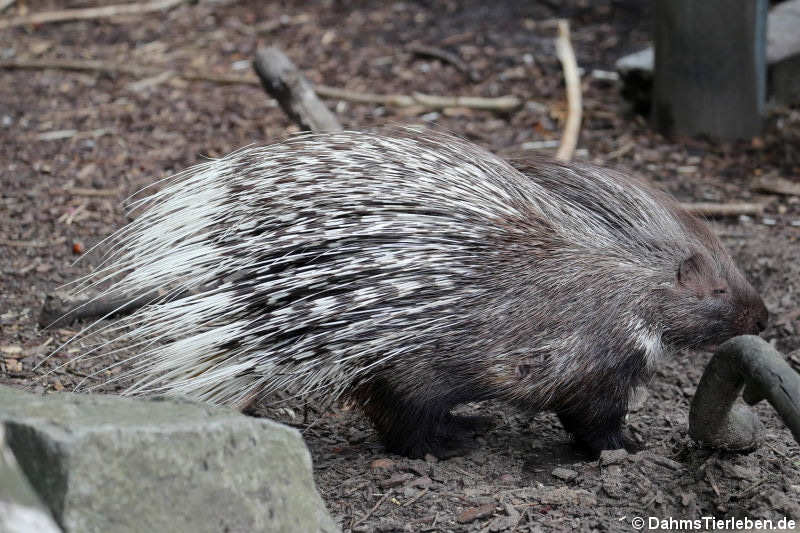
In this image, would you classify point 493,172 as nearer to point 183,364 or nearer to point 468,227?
point 468,227

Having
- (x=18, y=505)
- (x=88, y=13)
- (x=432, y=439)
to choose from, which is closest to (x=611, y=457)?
(x=432, y=439)

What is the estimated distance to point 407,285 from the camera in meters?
2.54

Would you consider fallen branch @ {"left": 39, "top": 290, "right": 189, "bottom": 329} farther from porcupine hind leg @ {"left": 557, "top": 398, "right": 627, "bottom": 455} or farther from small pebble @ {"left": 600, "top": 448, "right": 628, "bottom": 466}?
small pebble @ {"left": 600, "top": 448, "right": 628, "bottom": 466}

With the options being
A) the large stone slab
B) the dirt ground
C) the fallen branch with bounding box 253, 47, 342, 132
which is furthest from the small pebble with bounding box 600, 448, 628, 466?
the fallen branch with bounding box 253, 47, 342, 132

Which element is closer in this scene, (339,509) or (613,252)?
(339,509)

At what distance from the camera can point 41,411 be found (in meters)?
1.83

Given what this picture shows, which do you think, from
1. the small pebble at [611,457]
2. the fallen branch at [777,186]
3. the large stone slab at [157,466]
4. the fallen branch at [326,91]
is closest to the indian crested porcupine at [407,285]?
the small pebble at [611,457]

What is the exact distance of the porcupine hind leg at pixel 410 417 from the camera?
8.84 ft

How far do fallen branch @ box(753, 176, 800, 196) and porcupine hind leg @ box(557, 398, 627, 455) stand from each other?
7.79 feet

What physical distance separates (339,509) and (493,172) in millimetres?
1052

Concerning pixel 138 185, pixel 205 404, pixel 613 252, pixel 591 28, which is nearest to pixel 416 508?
pixel 205 404

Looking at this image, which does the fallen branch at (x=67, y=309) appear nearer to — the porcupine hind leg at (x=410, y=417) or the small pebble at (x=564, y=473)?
the porcupine hind leg at (x=410, y=417)

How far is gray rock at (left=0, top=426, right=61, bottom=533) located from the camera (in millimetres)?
1467

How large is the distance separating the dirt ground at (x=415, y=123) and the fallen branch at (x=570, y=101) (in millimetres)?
139
